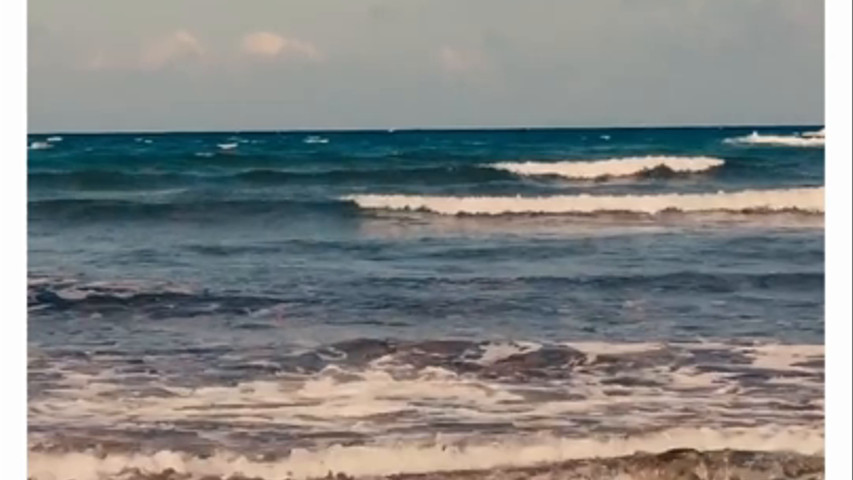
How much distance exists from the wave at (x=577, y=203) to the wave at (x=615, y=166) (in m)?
0.07

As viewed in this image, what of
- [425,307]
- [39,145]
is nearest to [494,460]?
[425,307]

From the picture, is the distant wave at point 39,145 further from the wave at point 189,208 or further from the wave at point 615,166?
the wave at point 615,166

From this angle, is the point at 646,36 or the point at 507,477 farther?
the point at 646,36

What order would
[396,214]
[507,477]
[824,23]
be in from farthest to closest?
[396,214], [824,23], [507,477]

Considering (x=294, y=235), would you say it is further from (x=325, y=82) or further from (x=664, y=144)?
(x=664, y=144)

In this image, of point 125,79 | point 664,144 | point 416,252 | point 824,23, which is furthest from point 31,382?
point 824,23

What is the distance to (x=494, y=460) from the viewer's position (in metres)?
2.32

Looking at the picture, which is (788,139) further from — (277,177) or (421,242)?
(277,177)

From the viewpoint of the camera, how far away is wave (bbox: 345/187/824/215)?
8.84 feet

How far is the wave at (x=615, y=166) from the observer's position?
270 centimetres

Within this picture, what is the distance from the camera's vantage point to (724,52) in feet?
8.61

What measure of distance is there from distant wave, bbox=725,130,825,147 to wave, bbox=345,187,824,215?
0.14m

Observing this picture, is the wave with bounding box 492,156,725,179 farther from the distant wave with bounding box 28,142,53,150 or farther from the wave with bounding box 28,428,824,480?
the distant wave with bounding box 28,142,53,150

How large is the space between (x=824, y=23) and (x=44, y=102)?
5.83 ft
